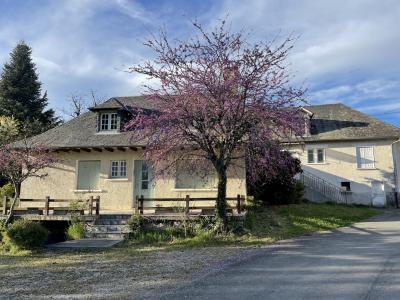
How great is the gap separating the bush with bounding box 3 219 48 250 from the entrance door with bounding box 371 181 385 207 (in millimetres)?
22303

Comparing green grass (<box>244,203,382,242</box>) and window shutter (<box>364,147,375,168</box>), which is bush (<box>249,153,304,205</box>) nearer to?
green grass (<box>244,203,382,242</box>)

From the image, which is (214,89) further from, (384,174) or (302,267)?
(384,174)

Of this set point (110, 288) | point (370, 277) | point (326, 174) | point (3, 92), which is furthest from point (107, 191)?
point (3, 92)

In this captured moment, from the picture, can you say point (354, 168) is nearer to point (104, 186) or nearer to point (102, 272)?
point (104, 186)

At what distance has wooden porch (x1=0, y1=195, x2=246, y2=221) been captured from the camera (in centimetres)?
1509

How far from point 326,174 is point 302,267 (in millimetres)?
21367

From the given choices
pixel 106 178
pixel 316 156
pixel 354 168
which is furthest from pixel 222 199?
pixel 354 168

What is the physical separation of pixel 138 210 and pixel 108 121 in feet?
21.2

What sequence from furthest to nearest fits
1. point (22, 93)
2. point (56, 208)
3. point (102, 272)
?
1. point (22, 93)
2. point (56, 208)
3. point (102, 272)

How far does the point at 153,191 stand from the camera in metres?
18.7

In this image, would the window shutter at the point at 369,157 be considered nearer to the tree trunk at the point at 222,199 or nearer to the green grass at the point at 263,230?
the green grass at the point at 263,230

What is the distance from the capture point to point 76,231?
592 inches

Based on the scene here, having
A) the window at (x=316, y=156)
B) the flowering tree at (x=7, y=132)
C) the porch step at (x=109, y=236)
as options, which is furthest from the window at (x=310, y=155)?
the flowering tree at (x=7, y=132)

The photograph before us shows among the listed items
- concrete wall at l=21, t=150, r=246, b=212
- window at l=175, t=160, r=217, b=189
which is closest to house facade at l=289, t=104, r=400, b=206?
window at l=175, t=160, r=217, b=189
